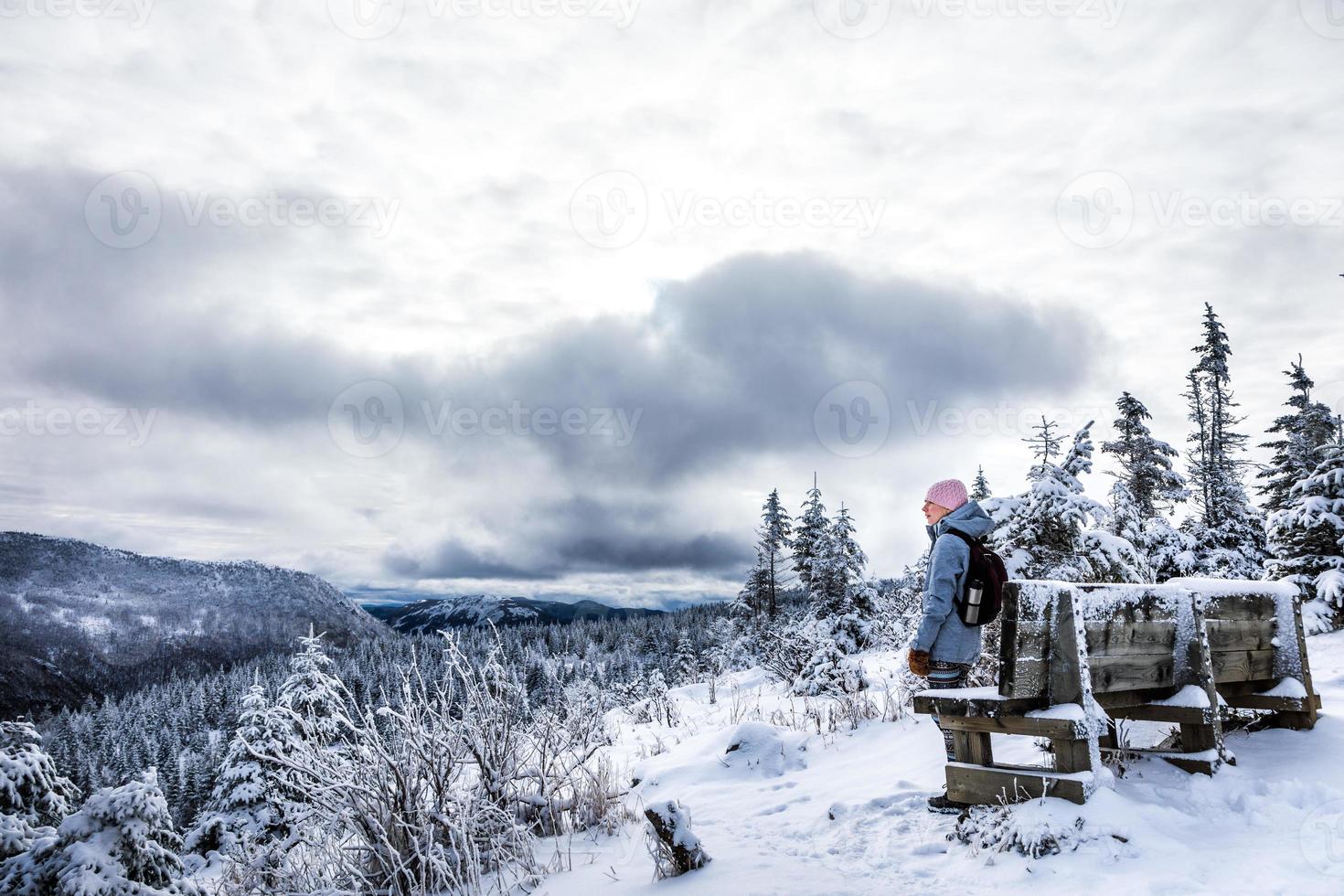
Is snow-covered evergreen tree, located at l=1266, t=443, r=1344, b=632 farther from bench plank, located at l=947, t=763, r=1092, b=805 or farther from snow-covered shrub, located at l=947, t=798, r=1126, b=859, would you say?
snow-covered shrub, located at l=947, t=798, r=1126, b=859

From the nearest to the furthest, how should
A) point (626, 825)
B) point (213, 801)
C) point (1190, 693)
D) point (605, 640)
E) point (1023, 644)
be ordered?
point (1023, 644), point (1190, 693), point (626, 825), point (213, 801), point (605, 640)

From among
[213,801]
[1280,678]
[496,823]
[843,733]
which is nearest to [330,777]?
[496,823]

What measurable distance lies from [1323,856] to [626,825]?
382cm

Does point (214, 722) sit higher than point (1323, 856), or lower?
lower

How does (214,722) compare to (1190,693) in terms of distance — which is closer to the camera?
(1190,693)

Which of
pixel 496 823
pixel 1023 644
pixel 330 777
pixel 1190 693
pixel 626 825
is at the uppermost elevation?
pixel 1023 644

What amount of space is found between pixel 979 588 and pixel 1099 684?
100 centimetres

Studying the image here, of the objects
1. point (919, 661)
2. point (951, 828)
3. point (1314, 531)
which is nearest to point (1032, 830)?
point (951, 828)

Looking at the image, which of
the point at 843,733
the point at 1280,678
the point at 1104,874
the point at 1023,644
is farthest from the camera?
the point at 843,733

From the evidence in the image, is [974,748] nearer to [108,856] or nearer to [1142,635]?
[1142,635]

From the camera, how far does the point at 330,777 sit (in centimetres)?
402

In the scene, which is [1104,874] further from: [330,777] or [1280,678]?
[330,777]

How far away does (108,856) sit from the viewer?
3125mm

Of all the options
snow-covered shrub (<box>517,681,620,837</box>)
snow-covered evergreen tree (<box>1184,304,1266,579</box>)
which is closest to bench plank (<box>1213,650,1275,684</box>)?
snow-covered shrub (<box>517,681,620,837</box>)
